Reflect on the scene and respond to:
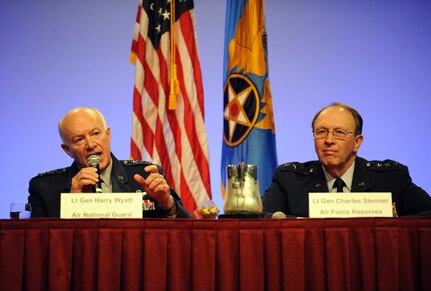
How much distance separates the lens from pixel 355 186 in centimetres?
284

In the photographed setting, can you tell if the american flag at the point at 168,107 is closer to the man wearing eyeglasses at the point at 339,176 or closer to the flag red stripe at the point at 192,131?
the flag red stripe at the point at 192,131

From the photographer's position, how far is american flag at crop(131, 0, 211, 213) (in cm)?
415

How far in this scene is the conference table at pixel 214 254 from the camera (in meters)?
1.77

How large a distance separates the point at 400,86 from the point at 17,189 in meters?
3.22

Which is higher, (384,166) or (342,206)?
(384,166)

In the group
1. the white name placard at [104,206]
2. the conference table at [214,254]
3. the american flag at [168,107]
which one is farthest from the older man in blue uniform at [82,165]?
the american flag at [168,107]

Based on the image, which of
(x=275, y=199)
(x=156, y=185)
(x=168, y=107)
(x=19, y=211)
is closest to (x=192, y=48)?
(x=168, y=107)

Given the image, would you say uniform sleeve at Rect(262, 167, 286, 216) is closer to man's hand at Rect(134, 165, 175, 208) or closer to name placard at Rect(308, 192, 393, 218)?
man's hand at Rect(134, 165, 175, 208)

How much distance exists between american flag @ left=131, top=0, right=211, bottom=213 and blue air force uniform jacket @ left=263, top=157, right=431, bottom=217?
1253 mm

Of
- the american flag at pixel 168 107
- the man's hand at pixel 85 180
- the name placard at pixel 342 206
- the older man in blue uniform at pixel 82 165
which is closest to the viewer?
the name placard at pixel 342 206

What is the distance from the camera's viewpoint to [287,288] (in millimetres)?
1768

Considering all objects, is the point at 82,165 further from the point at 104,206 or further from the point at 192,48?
the point at 192,48

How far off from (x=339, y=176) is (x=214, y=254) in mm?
1287

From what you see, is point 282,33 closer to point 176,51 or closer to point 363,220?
point 176,51
